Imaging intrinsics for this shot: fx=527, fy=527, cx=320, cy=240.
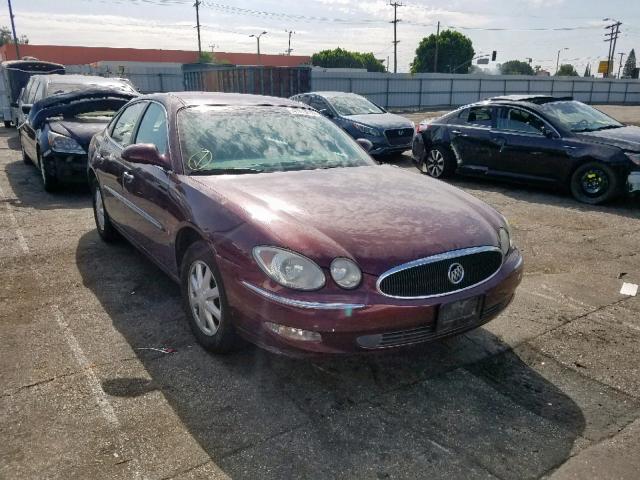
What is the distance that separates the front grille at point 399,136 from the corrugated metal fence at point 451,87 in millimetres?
15817

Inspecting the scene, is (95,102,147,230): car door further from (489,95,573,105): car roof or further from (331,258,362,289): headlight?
(489,95,573,105): car roof

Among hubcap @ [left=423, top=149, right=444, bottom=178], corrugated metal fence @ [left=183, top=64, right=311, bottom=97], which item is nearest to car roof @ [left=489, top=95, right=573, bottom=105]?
hubcap @ [left=423, top=149, right=444, bottom=178]

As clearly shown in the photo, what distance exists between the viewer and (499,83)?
1468 inches

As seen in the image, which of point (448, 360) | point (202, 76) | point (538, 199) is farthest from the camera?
point (202, 76)

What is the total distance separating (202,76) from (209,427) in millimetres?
28663

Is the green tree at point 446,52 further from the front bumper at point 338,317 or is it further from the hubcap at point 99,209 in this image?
the front bumper at point 338,317

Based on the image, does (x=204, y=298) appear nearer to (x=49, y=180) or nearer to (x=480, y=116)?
(x=49, y=180)

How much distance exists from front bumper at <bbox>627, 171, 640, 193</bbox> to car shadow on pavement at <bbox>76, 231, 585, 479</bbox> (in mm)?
4863

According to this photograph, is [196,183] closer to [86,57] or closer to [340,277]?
[340,277]

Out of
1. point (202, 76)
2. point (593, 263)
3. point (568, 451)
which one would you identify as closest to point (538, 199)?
point (593, 263)

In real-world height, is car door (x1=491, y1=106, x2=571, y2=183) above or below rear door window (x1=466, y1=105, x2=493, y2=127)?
below

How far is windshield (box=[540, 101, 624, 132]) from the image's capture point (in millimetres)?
7945

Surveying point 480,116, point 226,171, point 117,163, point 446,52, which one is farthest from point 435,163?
point 446,52

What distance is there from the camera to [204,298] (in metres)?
3.16
